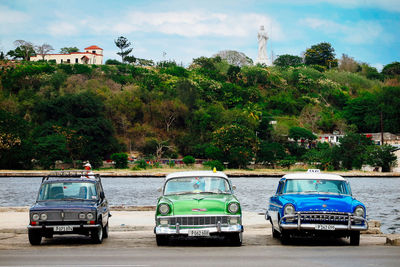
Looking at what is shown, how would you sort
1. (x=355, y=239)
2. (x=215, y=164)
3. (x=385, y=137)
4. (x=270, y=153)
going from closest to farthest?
(x=355, y=239), (x=215, y=164), (x=270, y=153), (x=385, y=137)

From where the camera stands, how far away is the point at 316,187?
16.8 metres

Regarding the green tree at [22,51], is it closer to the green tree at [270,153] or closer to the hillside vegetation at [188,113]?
the hillside vegetation at [188,113]

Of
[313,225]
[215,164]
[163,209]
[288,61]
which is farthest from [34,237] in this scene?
[288,61]

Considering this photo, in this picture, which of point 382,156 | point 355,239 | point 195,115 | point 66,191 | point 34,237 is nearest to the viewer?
point 355,239

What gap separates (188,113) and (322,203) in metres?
92.6

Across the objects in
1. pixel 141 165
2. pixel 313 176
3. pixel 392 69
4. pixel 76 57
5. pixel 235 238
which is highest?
pixel 76 57

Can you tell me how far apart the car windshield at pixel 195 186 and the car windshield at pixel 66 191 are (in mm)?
2213

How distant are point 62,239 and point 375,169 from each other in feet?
281

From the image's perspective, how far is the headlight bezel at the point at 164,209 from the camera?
49.5 feet

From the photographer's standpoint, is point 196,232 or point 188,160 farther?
point 188,160

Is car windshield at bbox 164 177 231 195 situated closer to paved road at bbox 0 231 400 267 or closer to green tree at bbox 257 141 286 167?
paved road at bbox 0 231 400 267

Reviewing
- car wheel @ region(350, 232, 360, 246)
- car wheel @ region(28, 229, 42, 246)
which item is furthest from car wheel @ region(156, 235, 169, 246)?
car wheel @ region(350, 232, 360, 246)

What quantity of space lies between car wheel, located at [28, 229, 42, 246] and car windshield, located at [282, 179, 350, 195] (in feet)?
22.1

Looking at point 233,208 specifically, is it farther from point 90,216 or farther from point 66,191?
point 66,191
